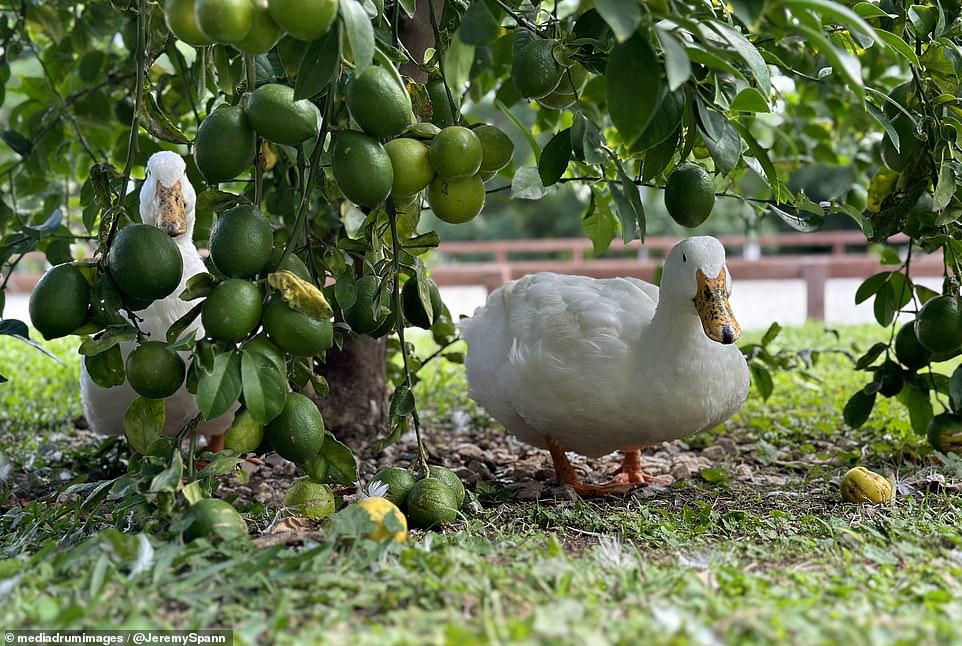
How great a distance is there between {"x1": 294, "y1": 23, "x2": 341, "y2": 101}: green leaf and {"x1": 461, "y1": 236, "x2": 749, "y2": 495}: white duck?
3.92 feet

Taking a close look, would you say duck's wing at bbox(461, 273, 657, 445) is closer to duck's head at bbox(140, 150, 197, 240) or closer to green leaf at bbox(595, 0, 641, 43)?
duck's head at bbox(140, 150, 197, 240)

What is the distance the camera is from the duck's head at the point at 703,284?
228 cm

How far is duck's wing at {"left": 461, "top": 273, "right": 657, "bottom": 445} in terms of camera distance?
8.01 ft

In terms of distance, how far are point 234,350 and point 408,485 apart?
1.79 feet

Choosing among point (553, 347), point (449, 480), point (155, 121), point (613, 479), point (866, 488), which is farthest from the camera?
point (613, 479)

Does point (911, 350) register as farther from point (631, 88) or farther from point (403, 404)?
point (631, 88)

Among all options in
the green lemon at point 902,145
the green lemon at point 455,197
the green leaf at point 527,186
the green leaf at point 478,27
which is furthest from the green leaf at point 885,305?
the green leaf at point 478,27

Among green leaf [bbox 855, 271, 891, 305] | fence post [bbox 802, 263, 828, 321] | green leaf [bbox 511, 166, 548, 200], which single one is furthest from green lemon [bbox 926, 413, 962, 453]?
fence post [bbox 802, 263, 828, 321]

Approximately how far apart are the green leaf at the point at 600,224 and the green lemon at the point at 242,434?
1.06m

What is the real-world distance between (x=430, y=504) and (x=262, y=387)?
0.49m

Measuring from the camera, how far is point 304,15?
4.07ft

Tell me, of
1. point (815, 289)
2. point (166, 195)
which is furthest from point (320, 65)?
point (815, 289)

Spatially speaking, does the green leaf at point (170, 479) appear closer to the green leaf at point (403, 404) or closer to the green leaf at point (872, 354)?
the green leaf at point (403, 404)

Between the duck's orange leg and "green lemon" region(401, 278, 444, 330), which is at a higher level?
"green lemon" region(401, 278, 444, 330)
